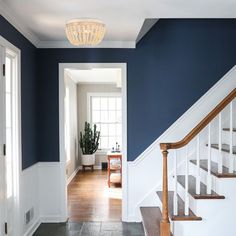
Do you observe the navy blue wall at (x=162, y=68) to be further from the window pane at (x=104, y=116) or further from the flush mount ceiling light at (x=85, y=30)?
the window pane at (x=104, y=116)

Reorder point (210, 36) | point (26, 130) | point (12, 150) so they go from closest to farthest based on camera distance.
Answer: point (12, 150) → point (26, 130) → point (210, 36)

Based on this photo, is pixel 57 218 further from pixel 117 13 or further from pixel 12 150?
pixel 117 13

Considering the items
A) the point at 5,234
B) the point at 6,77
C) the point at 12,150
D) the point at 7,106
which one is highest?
the point at 6,77

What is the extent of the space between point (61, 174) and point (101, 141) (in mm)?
4299

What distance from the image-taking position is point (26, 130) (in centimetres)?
369

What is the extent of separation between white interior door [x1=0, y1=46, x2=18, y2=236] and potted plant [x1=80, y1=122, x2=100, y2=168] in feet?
15.3

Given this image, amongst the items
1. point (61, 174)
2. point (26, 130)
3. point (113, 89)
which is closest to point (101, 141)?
point (113, 89)

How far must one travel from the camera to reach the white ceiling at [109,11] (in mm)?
2723

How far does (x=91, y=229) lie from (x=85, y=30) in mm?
2548

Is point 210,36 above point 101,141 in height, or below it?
above

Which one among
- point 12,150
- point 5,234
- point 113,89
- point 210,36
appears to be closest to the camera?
point 5,234

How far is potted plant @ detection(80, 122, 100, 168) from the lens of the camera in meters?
7.94

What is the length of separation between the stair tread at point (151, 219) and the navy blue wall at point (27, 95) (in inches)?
62.6

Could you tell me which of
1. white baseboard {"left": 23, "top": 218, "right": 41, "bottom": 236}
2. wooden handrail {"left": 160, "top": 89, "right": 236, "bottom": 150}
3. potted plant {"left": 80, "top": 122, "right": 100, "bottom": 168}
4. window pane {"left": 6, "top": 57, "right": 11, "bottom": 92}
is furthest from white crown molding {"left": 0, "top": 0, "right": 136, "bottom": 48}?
potted plant {"left": 80, "top": 122, "right": 100, "bottom": 168}
